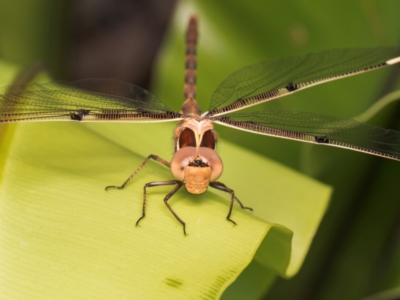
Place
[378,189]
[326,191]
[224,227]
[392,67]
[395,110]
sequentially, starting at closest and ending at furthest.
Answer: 1. [224,227]
2. [326,191]
3. [395,110]
4. [378,189]
5. [392,67]

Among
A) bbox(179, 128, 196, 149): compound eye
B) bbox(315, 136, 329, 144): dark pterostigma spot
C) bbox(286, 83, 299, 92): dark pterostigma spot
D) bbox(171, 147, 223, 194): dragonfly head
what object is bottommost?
bbox(171, 147, 223, 194): dragonfly head

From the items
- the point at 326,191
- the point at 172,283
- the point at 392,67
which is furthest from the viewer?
the point at 392,67

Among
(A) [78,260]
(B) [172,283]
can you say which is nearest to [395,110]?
(B) [172,283]

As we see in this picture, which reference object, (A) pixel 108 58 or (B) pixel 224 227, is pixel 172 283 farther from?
(A) pixel 108 58

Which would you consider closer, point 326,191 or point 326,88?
point 326,191

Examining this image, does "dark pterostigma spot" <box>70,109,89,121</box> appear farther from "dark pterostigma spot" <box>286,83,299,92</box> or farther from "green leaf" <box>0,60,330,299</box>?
"dark pterostigma spot" <box>286,83,299,92</box>

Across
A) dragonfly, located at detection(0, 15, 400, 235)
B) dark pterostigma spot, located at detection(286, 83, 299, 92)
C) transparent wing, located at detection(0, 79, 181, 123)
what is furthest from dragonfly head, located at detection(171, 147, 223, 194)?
dark pterostigma spot, located at detection(286, 83, 299, 92)

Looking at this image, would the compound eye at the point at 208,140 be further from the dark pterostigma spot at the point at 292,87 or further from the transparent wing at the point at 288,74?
the dark pterostigma spot at the point at 292,87

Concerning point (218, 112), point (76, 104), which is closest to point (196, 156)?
point (218, 112)
